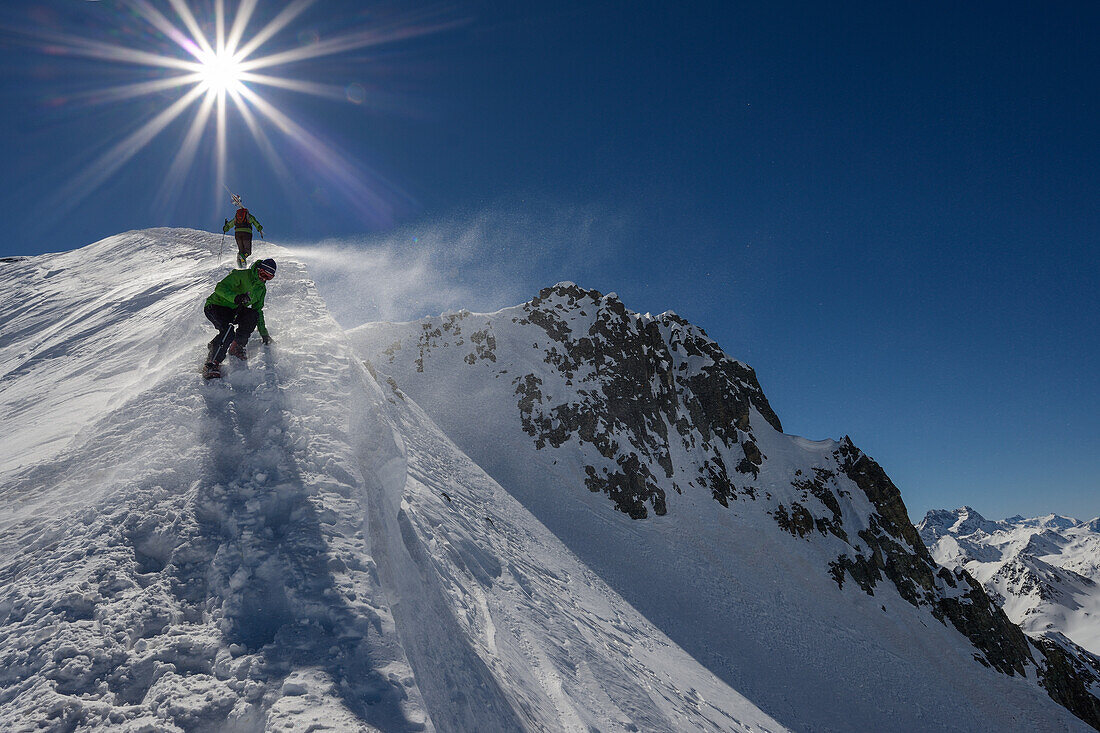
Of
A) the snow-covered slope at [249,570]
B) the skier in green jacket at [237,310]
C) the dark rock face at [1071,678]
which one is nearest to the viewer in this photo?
the snow-covered slope at [249,570]

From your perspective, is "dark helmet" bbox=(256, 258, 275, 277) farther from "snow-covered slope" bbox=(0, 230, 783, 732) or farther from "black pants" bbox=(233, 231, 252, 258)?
"black pants" bbox=(233, 231, 252, 258)

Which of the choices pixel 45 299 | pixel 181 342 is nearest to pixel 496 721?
pixel 181 342

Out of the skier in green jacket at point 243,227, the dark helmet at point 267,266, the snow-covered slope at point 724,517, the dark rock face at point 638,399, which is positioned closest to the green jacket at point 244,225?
the skier in green jacket at point 243,227

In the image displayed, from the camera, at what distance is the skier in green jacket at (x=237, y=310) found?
6309mm

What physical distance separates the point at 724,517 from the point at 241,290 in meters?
39.0

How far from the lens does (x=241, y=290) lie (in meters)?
6.94

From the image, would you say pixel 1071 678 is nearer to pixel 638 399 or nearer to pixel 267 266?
pixel 638 399

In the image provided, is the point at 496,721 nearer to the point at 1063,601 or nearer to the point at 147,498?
the point at 147,498

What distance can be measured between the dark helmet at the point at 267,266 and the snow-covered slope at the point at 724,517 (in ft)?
69.7

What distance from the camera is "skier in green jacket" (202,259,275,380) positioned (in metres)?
6.31

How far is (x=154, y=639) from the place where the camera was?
2.90 m

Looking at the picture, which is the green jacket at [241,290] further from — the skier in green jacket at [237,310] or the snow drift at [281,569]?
the snow drift at [281,569]

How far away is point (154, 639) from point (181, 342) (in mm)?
6189

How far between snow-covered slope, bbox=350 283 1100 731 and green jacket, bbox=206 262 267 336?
69.3 feet
